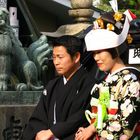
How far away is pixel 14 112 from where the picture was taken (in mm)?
5965

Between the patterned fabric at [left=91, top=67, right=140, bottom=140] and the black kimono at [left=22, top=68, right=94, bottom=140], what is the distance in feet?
1.42

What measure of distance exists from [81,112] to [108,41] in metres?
0.65

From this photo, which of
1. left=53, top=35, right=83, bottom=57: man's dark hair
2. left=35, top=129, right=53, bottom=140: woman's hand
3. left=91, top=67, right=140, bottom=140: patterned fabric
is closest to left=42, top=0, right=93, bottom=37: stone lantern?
left=53, top=35, right=83, bottom=57: man's dark hair

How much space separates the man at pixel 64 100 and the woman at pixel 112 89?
0.21 m

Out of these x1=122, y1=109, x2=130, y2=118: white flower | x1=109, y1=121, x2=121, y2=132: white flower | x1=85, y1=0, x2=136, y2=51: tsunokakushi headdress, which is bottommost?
x1=109, y1=121, x2=121, y2=132: white flower

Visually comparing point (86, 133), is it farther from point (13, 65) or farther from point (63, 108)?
point (13, 65)

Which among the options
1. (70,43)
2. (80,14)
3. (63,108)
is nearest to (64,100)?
(63,108)

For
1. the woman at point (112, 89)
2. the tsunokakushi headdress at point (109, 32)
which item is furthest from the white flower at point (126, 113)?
the tsunokakushi headdress at point (109, 32)

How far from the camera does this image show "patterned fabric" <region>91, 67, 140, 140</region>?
12.0 feet

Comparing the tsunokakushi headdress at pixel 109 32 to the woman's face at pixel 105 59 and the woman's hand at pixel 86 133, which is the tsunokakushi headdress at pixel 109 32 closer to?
the woman's face at pixel 105 59

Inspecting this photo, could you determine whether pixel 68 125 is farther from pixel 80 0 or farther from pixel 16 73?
pixel 80 0

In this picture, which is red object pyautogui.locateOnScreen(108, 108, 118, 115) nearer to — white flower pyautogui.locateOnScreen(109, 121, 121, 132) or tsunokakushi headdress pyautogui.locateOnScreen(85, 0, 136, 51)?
white flower pyautogui.locateOnScreen(109, 121, 121, 132)

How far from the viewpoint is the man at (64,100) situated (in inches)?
163

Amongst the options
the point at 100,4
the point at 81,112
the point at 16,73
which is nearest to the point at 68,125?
the point at 81,112
